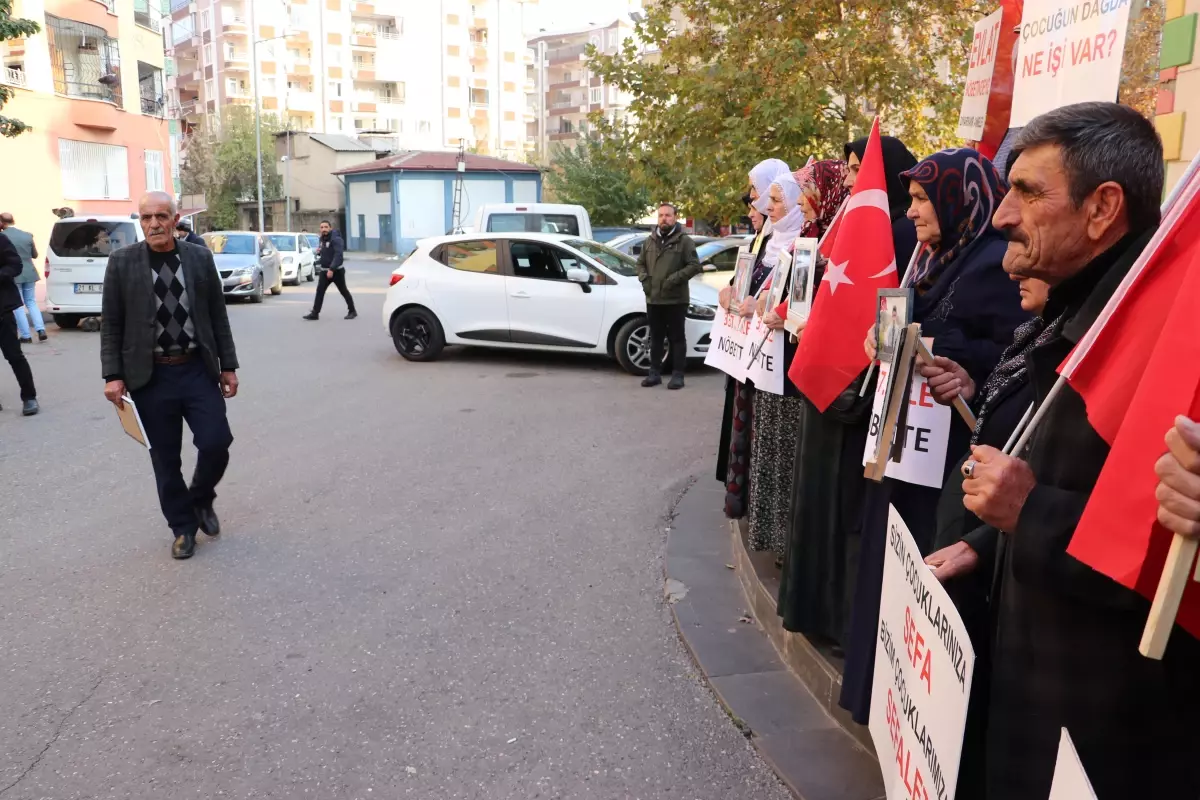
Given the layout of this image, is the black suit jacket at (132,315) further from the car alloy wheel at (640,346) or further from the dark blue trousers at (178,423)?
the car alloy wheel at (640,346)

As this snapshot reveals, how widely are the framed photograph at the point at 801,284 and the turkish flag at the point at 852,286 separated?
0.54 m

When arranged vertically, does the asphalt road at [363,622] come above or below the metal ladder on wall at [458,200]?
below

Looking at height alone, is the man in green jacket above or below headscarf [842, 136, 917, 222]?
below

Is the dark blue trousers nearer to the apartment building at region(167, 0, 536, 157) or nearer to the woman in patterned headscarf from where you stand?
the woman in patterned headscarf

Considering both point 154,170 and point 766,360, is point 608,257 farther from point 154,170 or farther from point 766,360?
point 154,170

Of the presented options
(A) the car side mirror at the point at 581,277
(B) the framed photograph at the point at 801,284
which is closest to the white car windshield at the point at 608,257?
(A) the car side mirror at the point at 581,277

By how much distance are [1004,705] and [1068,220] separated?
905 millimetres

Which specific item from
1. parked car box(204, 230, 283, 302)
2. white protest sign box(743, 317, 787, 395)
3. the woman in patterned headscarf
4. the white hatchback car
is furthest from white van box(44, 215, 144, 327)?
the woman in patterned headscarf

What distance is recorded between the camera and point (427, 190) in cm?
5447

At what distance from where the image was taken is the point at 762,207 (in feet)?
18.4

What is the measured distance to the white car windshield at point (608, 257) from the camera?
41.5 feet

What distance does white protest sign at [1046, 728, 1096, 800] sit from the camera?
140 cm

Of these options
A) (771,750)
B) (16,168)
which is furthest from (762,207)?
(16,168)

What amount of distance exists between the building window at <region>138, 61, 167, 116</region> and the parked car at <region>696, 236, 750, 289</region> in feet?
89.8
